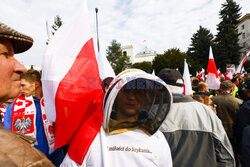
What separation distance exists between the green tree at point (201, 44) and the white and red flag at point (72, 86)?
42.9 m

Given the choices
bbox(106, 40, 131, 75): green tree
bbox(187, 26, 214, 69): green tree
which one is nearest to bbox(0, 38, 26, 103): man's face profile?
bbox(187, 26, 214, 69): green tree

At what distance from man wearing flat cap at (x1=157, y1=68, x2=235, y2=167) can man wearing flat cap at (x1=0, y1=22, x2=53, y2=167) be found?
5.29 feet

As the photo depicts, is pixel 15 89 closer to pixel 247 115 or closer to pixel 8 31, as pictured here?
pixel 8 31

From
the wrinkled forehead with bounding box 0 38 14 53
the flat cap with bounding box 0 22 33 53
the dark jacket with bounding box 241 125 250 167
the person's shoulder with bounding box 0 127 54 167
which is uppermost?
the flat cap with bounding box 0 22 33 53

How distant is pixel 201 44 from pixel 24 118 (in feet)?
148

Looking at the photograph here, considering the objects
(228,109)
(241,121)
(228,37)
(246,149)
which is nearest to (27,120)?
(246,149)

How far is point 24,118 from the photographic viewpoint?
209 centimetres

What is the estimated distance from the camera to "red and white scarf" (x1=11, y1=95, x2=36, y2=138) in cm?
205

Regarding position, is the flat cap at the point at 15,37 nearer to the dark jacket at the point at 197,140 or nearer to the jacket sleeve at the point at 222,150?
the dark jacket at the point at 197,140

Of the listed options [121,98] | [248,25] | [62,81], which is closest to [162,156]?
[121,98]

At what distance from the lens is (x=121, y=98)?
60.9 inches

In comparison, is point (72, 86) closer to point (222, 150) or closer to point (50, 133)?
point (50, 133)

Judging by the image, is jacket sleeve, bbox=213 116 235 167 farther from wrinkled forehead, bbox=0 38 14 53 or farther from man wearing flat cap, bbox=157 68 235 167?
wrinkled forehead, bbox=0 38 14 53

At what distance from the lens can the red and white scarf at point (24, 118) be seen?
2.05m
